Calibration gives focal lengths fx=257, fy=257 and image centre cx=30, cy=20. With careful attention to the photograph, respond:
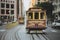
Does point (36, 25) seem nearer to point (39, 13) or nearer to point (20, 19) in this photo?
point (39, 13)

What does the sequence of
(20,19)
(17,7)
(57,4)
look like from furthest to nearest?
1. (17,7)
2. (57,4)
3. (20,19)

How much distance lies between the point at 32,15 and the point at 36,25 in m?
1.14

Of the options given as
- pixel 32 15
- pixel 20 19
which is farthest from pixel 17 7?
pixel 32 15

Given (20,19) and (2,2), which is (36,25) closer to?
(20,19)

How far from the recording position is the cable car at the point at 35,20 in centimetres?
2477

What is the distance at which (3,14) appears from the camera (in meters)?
115

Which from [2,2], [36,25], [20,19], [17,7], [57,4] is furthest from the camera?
[17,7]

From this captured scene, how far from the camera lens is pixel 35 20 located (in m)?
25.1

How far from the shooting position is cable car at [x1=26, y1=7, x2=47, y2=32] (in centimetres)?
2477

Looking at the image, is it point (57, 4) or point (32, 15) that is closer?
point (32, 15)

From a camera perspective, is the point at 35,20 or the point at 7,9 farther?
the point at 7,9

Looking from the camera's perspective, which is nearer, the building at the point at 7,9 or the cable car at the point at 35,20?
the cable car at the point at 35,20

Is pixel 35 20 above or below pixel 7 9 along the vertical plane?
below

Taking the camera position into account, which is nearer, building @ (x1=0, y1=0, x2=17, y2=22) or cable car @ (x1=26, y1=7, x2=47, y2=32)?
cable car @ (x1=26, y1=7, x2=47, y2=32)
